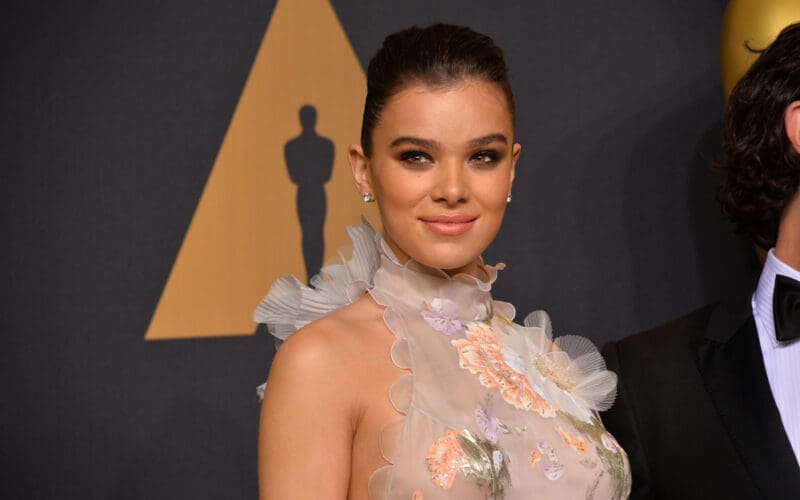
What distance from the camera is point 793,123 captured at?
199 cm

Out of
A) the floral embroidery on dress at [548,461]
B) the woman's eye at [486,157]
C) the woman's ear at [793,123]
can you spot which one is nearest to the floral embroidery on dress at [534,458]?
the floral embroidery on dress at [548,461]

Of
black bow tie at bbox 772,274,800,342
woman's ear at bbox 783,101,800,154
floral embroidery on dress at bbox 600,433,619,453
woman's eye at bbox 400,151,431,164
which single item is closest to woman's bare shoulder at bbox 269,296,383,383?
woman's eye at bbox 400,151,431,164

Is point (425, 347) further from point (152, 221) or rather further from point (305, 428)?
point (152, 221)

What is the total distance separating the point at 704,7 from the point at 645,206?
64cm

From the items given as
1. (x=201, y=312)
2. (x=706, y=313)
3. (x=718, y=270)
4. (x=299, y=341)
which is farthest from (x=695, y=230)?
(x=299, y=341)

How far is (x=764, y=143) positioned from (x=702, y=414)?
56cm

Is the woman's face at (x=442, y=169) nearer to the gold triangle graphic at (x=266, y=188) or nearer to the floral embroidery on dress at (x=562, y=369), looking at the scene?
the floral embroidery on dress at (x=562, y=369)

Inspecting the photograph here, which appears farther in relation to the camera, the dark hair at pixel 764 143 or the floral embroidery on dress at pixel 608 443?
the dark hair at pixel 764 143

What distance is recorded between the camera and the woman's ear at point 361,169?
1700mm

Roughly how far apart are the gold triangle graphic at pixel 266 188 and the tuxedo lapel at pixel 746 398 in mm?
1060

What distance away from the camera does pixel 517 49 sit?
2920mm

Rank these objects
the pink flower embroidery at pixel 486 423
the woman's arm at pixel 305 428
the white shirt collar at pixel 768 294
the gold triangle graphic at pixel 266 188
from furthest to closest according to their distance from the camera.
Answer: the gold triangle graphic at pixel 266 188 → the white shirt collar at pixel 768 294 → the pink flower embroidery at pixel 486 423 → the woman's arm at pixel 305 428

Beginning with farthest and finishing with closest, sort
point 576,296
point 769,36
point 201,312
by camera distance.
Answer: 1. point 576,296
2. point 201,312
3. point 769,36

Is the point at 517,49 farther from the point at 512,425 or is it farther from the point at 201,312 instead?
the point at 512,425
